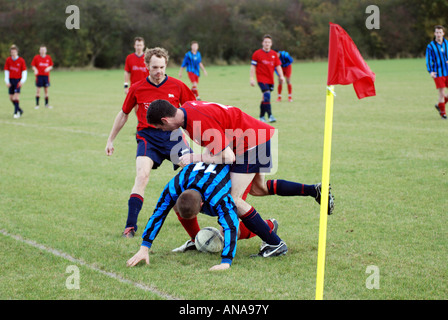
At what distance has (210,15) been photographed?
6488 centimetres

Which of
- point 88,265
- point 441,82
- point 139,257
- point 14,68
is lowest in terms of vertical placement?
point 88,265

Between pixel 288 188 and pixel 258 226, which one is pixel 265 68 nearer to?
pixel 288 188

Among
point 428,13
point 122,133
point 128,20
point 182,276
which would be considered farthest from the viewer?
point 128,20

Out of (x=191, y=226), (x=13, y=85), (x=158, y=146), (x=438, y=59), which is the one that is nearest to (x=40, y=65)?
(x=13, y=85)

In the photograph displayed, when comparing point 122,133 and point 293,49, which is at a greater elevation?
point 293,49

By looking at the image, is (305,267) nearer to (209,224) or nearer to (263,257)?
(263,257)

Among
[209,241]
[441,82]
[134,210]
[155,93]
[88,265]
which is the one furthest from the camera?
[441,82]

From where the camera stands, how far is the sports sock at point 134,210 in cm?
646

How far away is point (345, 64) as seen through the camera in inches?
173

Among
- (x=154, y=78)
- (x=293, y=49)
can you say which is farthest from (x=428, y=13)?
(x=154, y=78)

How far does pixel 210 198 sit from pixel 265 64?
12410mm

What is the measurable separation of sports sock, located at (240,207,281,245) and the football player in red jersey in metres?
1.58
